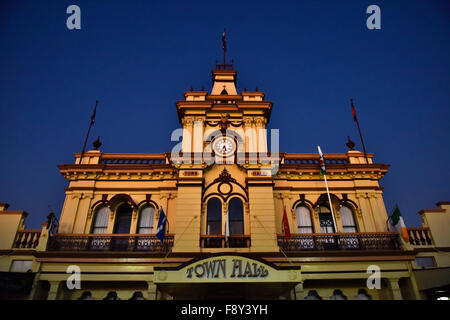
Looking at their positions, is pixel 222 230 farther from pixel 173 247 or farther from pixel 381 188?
pixel 381 188

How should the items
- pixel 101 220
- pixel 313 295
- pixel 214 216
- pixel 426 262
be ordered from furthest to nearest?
pixel 101 220 → pixel 214 216 → pixel 426 262 → pixel 313 295

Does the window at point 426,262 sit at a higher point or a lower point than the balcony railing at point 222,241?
lower

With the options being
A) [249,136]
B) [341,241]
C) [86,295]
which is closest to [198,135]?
[249,136]

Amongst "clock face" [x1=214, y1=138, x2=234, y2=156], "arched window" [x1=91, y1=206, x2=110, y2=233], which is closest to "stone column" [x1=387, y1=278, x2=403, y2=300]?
"clock face" [x1=214, y1=138, x2=234, y2=156]

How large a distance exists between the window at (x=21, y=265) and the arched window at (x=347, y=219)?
1799 centimetres

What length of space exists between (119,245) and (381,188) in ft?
53.2

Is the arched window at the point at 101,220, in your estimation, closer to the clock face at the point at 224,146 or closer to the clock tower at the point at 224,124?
the clock tower at the point at 224,124

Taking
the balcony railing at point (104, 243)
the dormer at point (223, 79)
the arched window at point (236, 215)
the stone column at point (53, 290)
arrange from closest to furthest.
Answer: the stone column at point (53, 290)
the balcony railing at point (104, 243)
the arched window at point (236, 215)
the dormer at point (223, 79)

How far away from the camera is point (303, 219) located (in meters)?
18.0

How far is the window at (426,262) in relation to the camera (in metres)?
16.0

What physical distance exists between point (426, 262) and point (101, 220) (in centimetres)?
1880

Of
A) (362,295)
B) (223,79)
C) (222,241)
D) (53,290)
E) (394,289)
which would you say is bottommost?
(362,295)

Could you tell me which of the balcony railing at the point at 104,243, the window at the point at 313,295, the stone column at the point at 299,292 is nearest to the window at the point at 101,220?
the balcony railing at the point at 104,243

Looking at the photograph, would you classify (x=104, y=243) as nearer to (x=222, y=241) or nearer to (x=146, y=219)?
(x=146, y=219)
